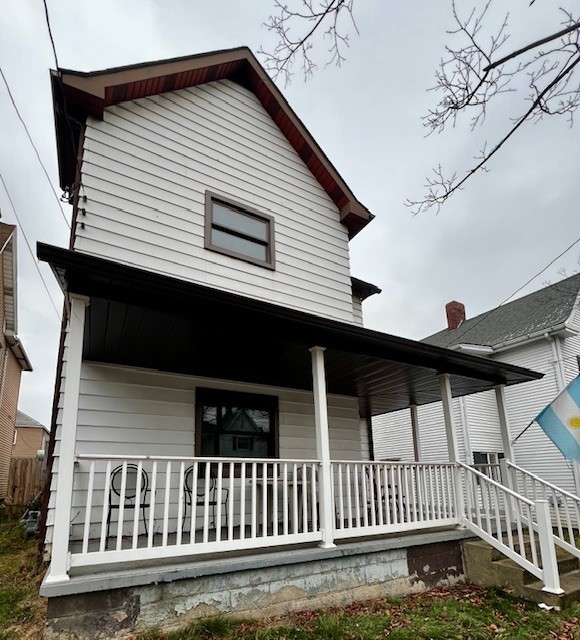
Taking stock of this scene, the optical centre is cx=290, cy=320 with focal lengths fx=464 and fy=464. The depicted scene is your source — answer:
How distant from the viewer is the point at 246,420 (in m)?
7.20

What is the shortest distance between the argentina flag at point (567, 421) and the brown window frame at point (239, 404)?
4143 millimetres

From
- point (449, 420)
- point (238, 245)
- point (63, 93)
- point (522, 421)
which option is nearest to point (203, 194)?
point (238, 245)

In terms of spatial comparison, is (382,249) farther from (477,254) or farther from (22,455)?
(22,455)

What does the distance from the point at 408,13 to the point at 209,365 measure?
4.74 metres

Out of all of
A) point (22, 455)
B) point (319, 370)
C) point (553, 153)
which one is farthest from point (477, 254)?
point (22, 455)

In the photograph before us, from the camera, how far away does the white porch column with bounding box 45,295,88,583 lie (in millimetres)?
3684

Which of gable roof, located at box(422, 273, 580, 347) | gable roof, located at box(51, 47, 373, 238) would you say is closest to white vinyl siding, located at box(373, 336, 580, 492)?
gable roof, located at box(422, 273, 580, 347)

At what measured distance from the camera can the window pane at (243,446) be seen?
6.89m

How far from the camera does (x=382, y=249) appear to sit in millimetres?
18562

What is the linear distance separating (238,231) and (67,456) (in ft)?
15.5

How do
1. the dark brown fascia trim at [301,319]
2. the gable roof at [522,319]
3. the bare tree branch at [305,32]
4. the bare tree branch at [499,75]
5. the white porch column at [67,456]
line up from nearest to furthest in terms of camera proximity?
the bare tree branch at [499,75], the bare tree branch at [305,32], the white porch column at [67,456], the dark brown fascia trim at [301,319], the gable roof at [522,319]

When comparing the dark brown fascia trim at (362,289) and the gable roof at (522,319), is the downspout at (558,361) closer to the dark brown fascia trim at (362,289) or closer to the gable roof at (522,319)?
the gable roof at (522,319)

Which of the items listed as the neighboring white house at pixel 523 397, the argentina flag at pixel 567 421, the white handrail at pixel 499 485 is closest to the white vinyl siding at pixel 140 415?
the white handrail at pixel 499 485

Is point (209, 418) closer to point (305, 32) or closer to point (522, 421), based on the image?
point (305, 32)
